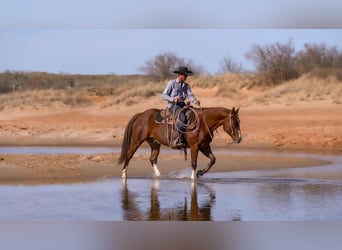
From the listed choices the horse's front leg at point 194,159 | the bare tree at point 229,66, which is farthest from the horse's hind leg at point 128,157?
the bare tree at point 229,66

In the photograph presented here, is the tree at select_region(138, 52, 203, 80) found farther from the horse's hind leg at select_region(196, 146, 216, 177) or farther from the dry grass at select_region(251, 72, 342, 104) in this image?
the dry grass at select_region(251, 72, 342, 104)

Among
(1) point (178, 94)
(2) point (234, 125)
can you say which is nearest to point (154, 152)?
(1) point (178, 94)

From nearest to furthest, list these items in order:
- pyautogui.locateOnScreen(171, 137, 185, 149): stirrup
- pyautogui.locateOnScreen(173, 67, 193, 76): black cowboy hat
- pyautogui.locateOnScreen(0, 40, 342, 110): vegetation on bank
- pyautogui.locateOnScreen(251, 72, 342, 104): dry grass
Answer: pyautogui.locateOnScreen(173, 67, 193, 76): black cowboy hat < pyautogui.locateOnScreen(0, 40, 342, 110): vegetation on bank < pyautogui.locateOnScreen(171, 137, 185, 149): stirrup < pyautogui.locateOnScreen(251, 72, 342, 104): dry grass

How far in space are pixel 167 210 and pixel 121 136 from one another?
85.2 inches

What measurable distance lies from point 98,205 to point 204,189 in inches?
46.6

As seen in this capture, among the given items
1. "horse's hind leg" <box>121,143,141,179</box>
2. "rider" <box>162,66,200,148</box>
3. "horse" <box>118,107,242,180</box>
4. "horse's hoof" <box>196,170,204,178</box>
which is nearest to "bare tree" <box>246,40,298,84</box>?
"horse" <box>118,107,242,180</box>

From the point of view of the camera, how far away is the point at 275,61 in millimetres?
7789

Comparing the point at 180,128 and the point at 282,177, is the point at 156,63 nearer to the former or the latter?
the point at 180,128

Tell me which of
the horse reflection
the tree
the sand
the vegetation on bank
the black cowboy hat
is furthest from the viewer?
the sand

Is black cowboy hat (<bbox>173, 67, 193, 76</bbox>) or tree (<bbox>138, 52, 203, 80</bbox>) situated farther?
tree (<bbox>138, 52, 203, 80</bbox>)

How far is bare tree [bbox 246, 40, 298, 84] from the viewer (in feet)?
24.1

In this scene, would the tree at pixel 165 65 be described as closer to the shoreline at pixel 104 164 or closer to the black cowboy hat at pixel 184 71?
the black cowboy hat at pixel 184 71

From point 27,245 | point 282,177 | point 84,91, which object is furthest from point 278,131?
point 27,245

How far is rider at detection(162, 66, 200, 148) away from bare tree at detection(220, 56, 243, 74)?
1.21 ft
